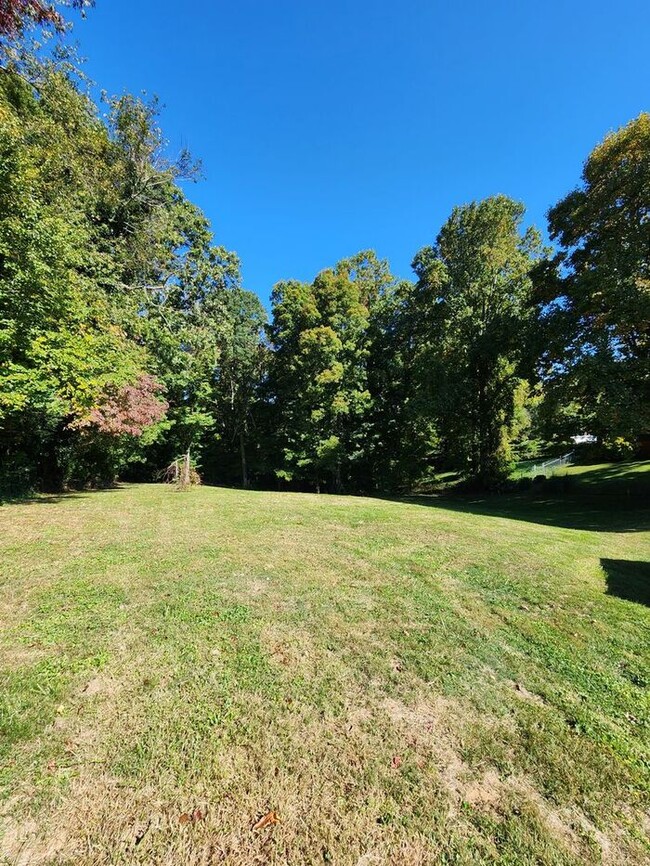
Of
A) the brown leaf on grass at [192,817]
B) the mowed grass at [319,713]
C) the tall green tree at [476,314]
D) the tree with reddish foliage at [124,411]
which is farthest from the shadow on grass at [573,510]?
the brown leaf on grass at [192,817]

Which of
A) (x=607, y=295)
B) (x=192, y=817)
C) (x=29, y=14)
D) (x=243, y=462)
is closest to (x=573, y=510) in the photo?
(x=607, y=295)

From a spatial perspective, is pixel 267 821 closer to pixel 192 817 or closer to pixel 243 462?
pixel 192 817

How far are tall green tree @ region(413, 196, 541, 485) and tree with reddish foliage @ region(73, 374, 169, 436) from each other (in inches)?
506

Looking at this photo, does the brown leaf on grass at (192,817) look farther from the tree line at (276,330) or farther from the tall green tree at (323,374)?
the tall green tree at (323,374)

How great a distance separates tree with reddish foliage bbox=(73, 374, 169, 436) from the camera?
A: 11.6 m

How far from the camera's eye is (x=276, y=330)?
23016 millimetres

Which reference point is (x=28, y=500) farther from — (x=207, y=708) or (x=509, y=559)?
(x=509, y=559)

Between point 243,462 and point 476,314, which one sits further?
point 243,462

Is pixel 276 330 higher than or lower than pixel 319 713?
higher

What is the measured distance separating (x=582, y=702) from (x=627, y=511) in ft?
43.7

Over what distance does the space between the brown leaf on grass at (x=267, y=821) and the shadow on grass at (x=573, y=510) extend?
35.4 ft

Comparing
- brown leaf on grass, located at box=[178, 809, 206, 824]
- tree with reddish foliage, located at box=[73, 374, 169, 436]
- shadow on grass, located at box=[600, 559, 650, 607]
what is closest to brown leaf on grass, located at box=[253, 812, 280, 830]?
brown leaf on grass, located at box=[178, 809, 206, 824]

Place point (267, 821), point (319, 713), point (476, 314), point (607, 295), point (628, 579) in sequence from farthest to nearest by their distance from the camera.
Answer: point (476, 314) → point (607, 295) → point (628, 579) → point (319, 713) → point (267, 821)

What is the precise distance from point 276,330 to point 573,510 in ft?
59.1
